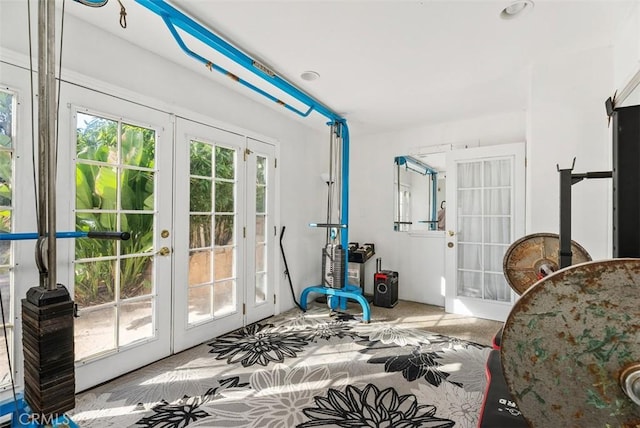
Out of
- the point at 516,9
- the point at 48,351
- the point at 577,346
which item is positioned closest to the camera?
the point at 577,346

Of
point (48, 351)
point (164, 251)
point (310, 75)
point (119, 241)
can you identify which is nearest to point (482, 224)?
point (310, 75)

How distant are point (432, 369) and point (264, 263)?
2.06 meters

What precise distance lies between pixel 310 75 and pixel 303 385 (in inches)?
102

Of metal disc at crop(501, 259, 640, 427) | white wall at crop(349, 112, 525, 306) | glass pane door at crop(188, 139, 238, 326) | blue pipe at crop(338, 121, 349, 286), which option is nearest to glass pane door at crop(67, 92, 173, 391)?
glass pane door at crop(188, 139, 238, 326)

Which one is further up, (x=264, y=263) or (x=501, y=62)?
(x=501, y=62)

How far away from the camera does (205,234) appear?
9.52ft

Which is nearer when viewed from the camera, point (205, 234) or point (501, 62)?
point (501, 62)

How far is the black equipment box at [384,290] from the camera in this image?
402 cm

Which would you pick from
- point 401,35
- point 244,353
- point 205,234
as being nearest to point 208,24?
point 401,35

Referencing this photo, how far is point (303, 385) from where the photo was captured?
2197 millimetres

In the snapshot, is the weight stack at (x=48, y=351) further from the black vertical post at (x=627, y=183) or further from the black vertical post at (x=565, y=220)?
the black vertical post at (x=565, y=220)

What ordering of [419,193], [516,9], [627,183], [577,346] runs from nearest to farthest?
[577,346] < [627,183] < [516,9] < [419,193]

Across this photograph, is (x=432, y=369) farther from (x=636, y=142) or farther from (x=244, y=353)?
(x=636, y=142)

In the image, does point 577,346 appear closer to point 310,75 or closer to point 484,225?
point 310,75
